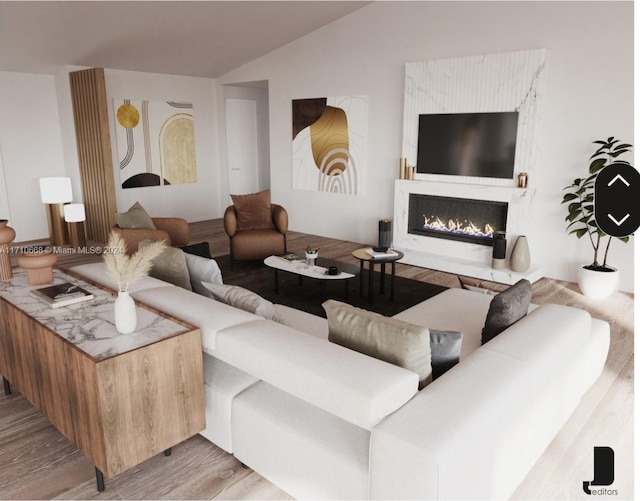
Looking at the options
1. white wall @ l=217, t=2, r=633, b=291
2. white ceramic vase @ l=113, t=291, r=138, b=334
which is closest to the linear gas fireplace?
white wall @ l=217, t=2, r=633, b=291

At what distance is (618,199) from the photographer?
1.31m

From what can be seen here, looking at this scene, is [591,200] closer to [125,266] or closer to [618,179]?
[618,179]

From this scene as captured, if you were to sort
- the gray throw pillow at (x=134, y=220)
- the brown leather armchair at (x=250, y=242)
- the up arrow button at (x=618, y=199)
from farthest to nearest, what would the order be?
the brown leather armchair at (x=250, y=242)
the gray throw pillow at (x=134, y=220)
the up arrow button at (x=618, y=199)

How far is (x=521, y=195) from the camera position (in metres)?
5.23

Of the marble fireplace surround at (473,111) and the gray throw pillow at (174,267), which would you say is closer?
the gray throw pillow at (174,267)

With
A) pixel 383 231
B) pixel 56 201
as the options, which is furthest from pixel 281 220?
pixel 56 201

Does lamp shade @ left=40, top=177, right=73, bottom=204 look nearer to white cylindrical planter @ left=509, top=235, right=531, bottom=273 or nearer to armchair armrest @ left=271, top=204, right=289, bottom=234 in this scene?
armchair armrest @ left=271, top=204, right=289, bottom=234

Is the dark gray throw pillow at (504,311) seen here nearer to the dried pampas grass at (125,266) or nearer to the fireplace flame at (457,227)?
the dried pampas grass at (125,266)

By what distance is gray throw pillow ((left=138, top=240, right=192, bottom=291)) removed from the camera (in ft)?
10.3

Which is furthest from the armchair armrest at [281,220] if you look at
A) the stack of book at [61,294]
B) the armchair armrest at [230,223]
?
the stack of book at [61,294]

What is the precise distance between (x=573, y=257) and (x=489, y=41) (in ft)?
8.05

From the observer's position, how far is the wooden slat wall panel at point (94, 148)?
6.44 m

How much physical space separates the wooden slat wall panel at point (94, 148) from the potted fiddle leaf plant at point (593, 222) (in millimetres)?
5543

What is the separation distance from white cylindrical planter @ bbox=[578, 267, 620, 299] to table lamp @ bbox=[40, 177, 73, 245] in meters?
6.33
